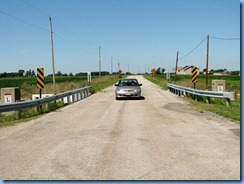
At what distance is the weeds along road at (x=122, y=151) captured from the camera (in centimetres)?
476

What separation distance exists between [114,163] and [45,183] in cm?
140

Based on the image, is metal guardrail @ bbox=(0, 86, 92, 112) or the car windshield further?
the car windshield

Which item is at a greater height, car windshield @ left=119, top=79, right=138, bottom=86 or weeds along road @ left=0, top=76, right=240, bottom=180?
car windshield @ left=119, top=79, right=138, bottom=86

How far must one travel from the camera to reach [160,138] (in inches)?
290

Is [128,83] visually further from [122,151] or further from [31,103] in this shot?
[122,151]

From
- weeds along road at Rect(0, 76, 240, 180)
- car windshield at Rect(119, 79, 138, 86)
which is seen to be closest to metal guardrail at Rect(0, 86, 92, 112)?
weeds along road at Rect(0, 76, 240, 180)

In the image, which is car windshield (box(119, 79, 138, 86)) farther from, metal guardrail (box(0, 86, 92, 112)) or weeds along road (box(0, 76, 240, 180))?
weeds along road (box(0, 76, 240, 180))

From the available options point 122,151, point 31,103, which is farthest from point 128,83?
point 122,151

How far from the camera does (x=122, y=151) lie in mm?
6145

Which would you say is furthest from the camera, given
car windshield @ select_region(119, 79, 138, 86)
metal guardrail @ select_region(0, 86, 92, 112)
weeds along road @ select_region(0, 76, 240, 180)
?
car windshield @ select_region(119, 79, 138, 86)

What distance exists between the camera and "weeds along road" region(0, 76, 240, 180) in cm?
476

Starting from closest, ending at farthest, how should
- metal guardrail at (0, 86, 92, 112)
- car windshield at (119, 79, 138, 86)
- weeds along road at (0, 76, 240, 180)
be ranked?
weeds along road at (0, 76, 240, 180)
metal guardrail at (0, 86, 92, 112)
car windshield at (119, 79, 138, 86)

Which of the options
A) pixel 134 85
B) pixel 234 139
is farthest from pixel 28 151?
pixel 134 85

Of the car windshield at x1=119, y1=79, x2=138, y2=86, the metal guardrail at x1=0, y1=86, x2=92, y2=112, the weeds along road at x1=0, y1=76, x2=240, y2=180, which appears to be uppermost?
the car windshield at x1=119, y1=79, x2=138, y2=86
